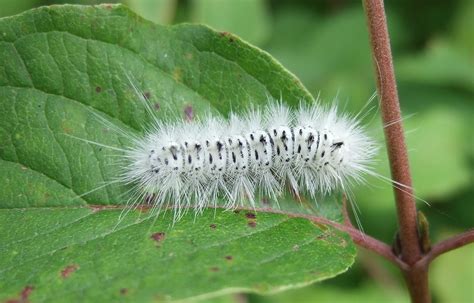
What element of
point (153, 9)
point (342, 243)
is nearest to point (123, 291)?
point (342, 243)

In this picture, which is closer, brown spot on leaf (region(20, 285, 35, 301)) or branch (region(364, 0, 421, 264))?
brown spot on leaf (region(20, 285, 35, 301))

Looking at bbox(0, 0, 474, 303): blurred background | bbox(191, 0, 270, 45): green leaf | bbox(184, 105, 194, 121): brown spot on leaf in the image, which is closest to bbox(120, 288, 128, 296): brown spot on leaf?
bbox(184, 105, 194, 121): brown spot on leaf

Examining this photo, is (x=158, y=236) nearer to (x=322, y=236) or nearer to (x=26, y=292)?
(x=26, y=292)

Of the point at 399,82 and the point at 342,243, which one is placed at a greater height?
the point at 399,82

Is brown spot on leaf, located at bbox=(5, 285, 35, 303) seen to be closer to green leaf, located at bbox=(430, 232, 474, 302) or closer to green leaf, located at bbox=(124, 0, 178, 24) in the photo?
green leaf, located at bbox=(124, 0, 178, 24)

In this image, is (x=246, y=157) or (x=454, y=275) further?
(x=454, y=275)

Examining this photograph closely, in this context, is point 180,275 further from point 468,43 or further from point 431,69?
point 468,43

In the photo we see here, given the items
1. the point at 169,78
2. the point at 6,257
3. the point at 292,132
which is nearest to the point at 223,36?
the point at 169,78
